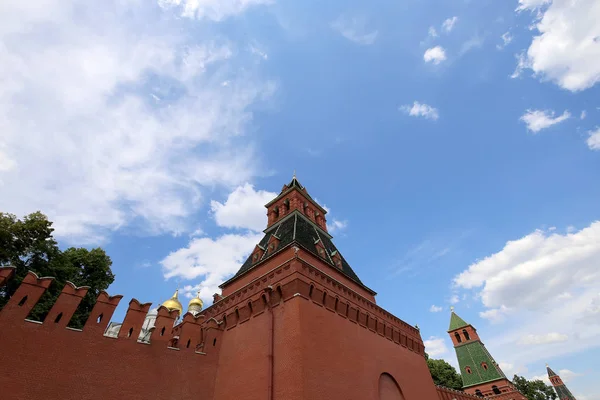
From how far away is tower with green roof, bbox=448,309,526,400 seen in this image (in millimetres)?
36500

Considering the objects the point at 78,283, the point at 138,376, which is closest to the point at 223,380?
the point at 138,376

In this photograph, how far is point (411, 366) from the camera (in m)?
18.6

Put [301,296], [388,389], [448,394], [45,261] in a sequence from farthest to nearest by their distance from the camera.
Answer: [448,394] < [45,261] < [388,389] < [301,296]

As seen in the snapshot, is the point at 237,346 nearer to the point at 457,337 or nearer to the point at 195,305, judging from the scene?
the point at 195,305

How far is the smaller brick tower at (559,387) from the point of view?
203 feet

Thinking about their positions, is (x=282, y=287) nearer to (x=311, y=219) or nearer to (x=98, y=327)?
(x=98, y=327)

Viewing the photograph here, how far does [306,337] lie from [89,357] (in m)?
7.90

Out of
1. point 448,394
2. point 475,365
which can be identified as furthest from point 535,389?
point 448,394

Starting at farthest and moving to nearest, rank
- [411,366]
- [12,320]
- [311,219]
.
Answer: [311,219], [411,366], [12,320]

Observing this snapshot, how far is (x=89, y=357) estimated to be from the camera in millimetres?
11664

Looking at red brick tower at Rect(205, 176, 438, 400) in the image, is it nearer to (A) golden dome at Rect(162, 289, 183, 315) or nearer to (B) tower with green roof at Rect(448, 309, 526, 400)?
(A) golden dome at Rect(162, 289, 183, 315)

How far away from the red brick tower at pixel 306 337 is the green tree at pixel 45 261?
8560mm

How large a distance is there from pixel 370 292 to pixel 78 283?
18332 mm

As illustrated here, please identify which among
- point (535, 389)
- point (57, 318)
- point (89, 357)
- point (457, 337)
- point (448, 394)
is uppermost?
point (457, 337)
